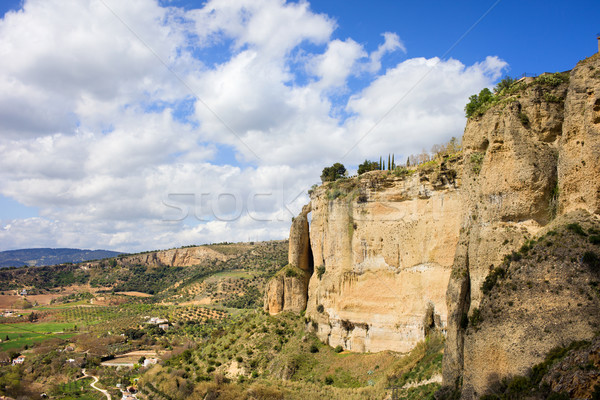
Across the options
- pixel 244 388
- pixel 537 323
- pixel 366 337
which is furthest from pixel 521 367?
pixel 244 388

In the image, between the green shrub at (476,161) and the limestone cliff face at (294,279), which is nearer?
the green shrub at (476,161)

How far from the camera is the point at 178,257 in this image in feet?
450

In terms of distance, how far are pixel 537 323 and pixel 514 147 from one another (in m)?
7.96

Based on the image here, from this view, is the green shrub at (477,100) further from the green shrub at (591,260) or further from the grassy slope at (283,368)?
the grassy slope at (283,368)

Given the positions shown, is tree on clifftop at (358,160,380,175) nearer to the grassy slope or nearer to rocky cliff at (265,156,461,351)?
rocky cliff at (265,156,461,351)

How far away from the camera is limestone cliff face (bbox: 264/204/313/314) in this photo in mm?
44650

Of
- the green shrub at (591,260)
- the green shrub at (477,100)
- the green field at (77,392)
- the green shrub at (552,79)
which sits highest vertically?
the green shrub at (477,100)

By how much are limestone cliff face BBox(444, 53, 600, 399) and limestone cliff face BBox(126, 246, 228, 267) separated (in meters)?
109

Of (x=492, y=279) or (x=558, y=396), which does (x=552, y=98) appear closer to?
(x=492, y=279)

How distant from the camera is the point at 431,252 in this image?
3112 centimetres

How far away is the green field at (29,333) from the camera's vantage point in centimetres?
7789

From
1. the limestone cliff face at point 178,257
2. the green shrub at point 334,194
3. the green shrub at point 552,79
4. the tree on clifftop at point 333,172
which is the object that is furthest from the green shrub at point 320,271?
the limestone cliff face at point 178,257

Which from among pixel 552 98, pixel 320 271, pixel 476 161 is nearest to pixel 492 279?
pixel 476 161

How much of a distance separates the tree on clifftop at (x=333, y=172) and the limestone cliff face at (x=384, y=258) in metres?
6.83
